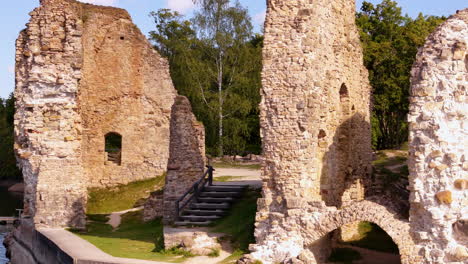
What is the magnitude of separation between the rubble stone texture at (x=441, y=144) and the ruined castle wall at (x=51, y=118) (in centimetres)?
1013

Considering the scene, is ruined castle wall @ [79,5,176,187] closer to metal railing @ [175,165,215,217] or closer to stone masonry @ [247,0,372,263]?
metal railing @ [175,165,215,217]

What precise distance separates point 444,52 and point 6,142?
130ft

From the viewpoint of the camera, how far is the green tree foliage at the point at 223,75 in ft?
123

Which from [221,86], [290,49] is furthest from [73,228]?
[221,86]

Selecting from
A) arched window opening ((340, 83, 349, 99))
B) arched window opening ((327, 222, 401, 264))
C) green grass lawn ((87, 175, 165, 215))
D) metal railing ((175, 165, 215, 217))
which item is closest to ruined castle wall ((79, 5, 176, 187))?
green grass lawn ((87, 175, 165, 215))

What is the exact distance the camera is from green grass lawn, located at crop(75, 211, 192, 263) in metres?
16.2

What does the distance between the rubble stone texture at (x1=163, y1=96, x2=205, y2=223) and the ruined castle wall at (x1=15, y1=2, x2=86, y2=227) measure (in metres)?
2.51

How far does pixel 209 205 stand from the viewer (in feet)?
64.9

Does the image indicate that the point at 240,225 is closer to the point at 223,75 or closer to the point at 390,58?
the point at 390,58

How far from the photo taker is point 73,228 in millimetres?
19422

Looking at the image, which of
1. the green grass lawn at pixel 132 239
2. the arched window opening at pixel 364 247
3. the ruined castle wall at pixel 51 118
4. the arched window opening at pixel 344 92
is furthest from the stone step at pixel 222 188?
the arched window opening at pixel 344 92

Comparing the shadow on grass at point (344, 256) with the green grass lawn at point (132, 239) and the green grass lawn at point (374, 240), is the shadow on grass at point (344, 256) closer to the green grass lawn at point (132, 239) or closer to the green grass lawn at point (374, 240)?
the green grass lawn at point (374, 240)

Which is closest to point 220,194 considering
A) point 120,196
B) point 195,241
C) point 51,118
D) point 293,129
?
point 195,241

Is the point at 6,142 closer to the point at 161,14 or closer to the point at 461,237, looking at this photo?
the point at 161,14
